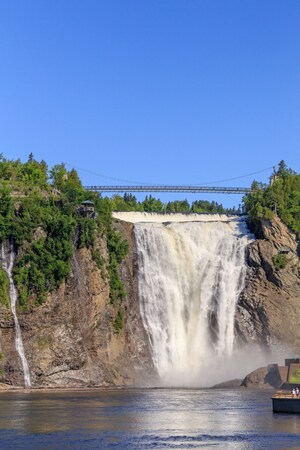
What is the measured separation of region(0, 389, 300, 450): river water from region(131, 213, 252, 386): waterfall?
2920 cm

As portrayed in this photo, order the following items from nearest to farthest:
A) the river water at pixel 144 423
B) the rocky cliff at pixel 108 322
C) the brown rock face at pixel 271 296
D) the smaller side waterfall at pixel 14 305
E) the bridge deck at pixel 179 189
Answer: the river water at pixel 144 423 → the smaller side waterfall at pixel 14 305 → the rocky cliff at pixel 108 322 → the brown rock face at pixel 271 296 → the bridge deck at pixel 179 189

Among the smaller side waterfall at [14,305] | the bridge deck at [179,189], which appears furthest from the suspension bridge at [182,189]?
the smaller side waterfall at [14,305]

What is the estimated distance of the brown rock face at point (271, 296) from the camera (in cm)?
12988

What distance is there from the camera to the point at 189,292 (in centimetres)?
13325

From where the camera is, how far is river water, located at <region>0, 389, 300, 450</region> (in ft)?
197

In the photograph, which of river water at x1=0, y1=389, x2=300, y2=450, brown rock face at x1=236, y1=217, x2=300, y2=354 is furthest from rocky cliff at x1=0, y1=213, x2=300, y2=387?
river water at x1=0, y1=389, x2=300, y2=450

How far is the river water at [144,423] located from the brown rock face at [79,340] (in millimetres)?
15664

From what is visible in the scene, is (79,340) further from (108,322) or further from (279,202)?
(279,202)

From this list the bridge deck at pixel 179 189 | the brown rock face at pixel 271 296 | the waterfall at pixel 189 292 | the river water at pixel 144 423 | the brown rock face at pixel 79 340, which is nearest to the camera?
the river water at pixel 144 423

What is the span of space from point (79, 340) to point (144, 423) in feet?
155

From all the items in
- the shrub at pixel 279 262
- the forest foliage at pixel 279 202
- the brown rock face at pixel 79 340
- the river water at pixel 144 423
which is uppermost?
the forest foliage at pixel 279 202

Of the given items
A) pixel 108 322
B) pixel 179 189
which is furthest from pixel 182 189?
pixel 108 322

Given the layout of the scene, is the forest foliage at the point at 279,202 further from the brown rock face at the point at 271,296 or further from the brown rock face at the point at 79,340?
the brown rock face at the point at 79,340

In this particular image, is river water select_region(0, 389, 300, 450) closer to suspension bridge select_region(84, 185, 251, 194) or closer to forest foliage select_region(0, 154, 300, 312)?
forest foliage select_region(0, 154, 300, 312)
